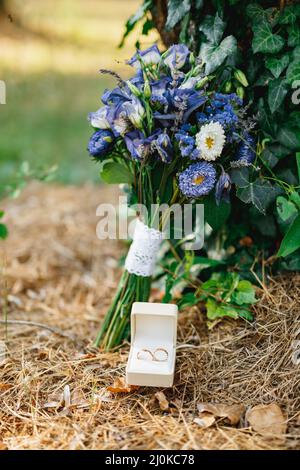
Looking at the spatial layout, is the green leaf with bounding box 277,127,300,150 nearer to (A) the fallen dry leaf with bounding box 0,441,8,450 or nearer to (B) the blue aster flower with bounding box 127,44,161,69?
(B) the blue aster flower with bounding box 127,44,161,69

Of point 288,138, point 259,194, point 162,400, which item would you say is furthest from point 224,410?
point 288,138

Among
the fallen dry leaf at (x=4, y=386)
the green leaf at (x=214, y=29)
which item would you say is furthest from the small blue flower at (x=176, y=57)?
the fallen dry leaf at (x=4, y=386)

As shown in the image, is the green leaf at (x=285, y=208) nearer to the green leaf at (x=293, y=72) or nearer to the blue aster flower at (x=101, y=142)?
the green leaf at (x=293, y=72)

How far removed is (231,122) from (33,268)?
1.44 metres

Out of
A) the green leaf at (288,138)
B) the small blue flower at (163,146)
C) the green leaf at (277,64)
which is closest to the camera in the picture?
the small blue flower at (163,146)

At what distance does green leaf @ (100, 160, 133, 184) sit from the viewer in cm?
199

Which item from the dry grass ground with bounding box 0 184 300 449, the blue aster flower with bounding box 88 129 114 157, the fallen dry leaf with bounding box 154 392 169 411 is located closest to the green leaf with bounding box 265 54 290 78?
the blue aster flower with bounding box 88 129 114 157

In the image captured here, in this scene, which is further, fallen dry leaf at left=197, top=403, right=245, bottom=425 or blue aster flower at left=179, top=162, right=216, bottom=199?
blue aster flower at left=179, top=162, right=216, bottom=199

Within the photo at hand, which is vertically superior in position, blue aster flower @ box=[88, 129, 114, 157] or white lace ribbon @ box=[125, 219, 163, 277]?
blue aster flower @ box=[88, 129, 114, 157]

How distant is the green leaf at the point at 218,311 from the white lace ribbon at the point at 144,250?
0.26 m

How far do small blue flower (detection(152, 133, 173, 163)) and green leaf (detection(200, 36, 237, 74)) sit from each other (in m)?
0.35

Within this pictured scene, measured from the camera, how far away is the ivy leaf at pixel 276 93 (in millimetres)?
1988

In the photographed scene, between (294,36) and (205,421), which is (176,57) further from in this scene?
(205,421)

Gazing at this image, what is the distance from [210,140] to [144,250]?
0.44 metres
